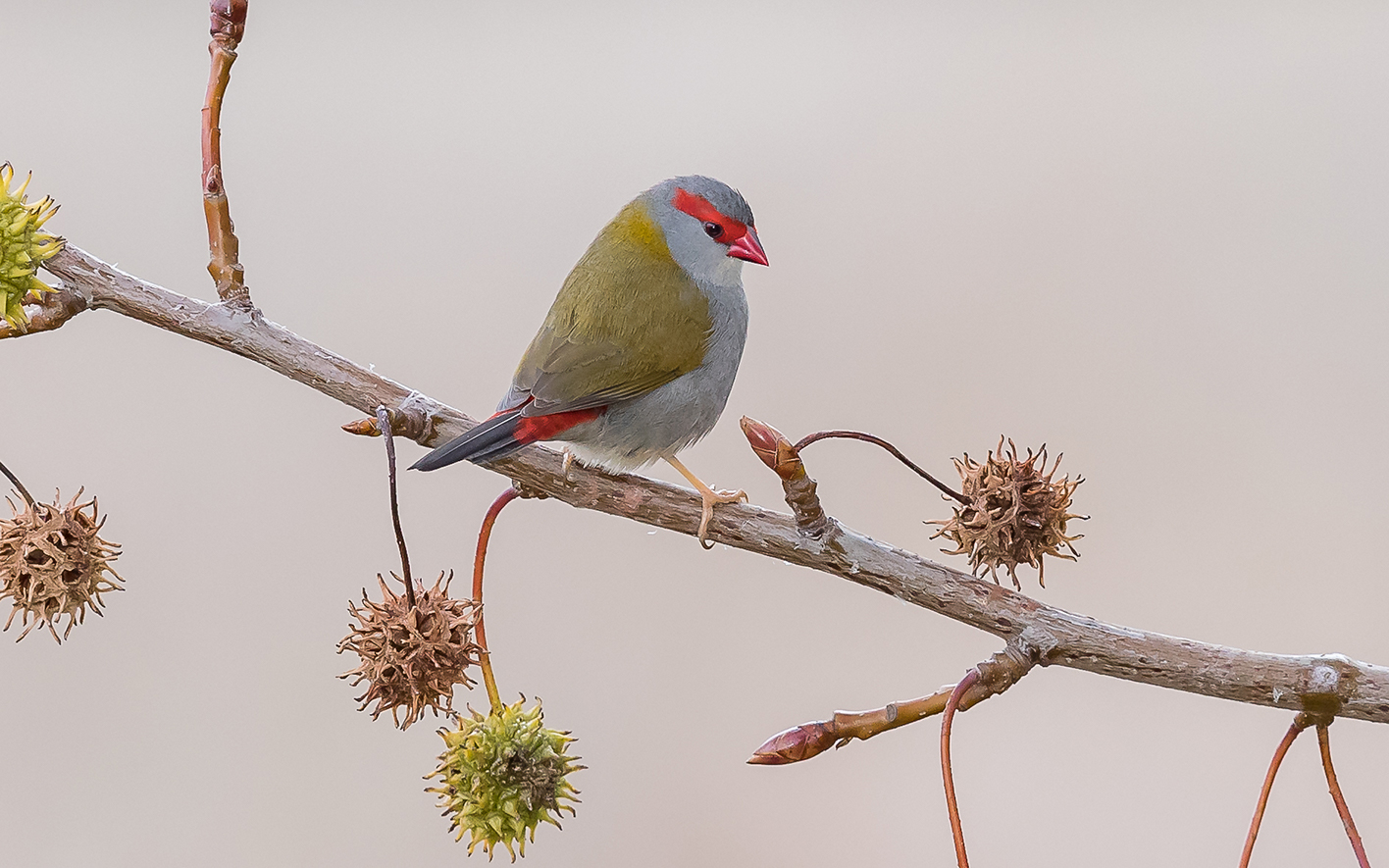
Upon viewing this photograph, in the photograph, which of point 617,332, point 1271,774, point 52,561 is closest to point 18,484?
point 52,561

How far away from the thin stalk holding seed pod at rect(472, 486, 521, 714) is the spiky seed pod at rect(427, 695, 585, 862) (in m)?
0.01

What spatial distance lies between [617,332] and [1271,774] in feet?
2.18

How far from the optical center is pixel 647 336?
42.6 inches

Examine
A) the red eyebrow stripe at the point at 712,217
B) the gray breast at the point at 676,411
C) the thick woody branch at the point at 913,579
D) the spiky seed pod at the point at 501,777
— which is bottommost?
the spiky seed pod at the point at 501,777

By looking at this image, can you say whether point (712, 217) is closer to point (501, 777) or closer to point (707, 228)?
point (707, 228)

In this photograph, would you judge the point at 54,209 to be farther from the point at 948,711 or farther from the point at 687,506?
the point at 948,711

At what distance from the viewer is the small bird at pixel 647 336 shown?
3.29 feet

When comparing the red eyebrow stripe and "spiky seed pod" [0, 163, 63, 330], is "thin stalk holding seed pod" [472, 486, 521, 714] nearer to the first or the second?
"spiky seed pod" [0, 163, 63, 330]

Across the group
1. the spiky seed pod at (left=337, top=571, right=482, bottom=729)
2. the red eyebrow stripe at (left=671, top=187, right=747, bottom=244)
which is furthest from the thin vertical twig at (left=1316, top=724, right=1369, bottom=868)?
the red eyebrow stripe at (left=671, top=187, right=747, bottom=244)

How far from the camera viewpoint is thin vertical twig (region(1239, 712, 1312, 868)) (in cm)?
75

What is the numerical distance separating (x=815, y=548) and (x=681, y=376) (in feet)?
1.14

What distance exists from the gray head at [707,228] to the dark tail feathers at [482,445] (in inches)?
15.8

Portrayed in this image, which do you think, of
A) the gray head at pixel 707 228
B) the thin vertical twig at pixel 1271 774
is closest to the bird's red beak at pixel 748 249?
the gray head at pixel 707 228

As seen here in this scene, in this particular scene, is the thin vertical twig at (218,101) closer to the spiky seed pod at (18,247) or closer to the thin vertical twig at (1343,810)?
the spiky seed pod at (18,247)
